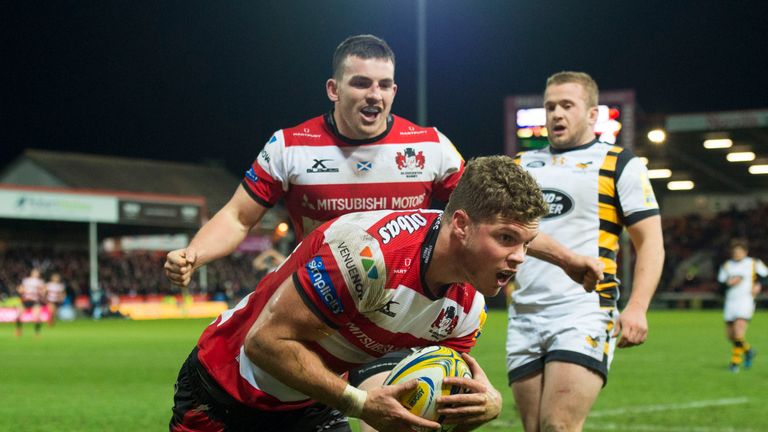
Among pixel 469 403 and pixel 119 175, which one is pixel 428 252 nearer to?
pixel 469 403

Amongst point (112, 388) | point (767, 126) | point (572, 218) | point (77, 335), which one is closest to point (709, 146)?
point (767, 126)

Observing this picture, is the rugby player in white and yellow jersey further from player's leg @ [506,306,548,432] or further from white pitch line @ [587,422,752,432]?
white pitch line @ [587,422,752,432]

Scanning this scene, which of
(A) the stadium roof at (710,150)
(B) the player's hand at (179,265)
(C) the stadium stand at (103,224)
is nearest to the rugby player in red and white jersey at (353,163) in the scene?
(B) the player's hand at (179,265)

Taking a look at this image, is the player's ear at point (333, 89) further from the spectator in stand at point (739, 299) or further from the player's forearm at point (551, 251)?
the spectator in stand at point (739, 299)

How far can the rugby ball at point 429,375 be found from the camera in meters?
3.58

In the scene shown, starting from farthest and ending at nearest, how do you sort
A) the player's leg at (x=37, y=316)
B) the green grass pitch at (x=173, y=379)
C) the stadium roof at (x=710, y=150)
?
the stadium roof at (x=710, y=150) < the player's leg at (x=37, y=316) < the green grass pitch at (x=173, y=379)

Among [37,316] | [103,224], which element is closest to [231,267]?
[103,224]

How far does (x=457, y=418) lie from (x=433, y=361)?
0.21m

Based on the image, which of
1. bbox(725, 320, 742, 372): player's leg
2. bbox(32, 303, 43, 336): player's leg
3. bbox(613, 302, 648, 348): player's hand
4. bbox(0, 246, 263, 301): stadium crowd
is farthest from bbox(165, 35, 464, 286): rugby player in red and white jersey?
bbox(0, 246, 263, 301): stadium crowd

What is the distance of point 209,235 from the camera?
512cm

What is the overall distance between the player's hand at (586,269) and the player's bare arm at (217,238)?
167 centimetres

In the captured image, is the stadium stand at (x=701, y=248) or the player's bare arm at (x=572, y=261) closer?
the player's bare arm at (x=572, y=261)

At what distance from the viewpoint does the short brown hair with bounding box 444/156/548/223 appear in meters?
3.35

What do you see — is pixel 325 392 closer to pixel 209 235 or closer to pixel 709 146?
pixel 209 235
